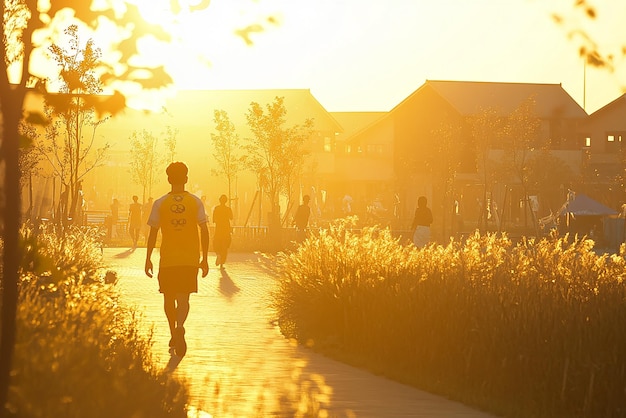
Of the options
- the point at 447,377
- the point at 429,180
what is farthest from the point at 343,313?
the point at 429,180

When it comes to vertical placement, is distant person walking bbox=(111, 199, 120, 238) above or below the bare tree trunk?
above

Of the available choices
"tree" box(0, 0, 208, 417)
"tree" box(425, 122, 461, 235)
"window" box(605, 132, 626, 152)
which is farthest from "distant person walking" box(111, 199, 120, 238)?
"tree" box(0, 0, 208, 417)

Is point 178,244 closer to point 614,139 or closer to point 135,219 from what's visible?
point 135,219

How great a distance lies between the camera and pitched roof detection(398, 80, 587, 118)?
84625 millimetres

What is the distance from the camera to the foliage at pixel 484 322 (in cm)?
1131

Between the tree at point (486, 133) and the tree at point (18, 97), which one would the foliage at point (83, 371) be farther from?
the tree at point (486, 133)

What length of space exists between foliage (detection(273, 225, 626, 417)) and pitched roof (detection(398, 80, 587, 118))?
68.1 metres

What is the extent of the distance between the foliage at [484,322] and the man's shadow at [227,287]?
620cm

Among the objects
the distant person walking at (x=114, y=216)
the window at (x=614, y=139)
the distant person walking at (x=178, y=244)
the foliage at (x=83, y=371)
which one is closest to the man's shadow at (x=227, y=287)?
the distant person walking at (x=178, y=244)

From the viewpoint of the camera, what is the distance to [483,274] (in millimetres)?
14328

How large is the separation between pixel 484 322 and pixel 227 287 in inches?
518

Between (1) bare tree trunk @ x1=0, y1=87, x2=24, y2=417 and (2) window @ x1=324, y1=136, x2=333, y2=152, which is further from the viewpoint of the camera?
(2) window @ x1=324, y1=136, x2=333, y2=152

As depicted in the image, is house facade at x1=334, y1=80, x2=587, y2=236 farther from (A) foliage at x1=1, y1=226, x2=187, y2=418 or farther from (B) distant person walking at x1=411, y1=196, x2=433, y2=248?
(A) foliage at x1=1, y1=226, x2=187, y2=418

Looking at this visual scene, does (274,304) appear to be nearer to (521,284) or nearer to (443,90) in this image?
(521,284)
